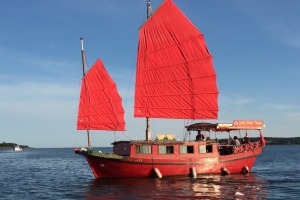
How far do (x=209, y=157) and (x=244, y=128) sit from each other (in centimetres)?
504

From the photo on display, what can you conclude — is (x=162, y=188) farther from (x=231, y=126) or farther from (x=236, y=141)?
(x=236, y=141)

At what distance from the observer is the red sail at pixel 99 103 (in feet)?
102

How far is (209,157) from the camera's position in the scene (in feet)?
102

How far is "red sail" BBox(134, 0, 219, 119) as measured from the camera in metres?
32.5

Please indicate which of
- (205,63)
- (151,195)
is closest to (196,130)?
(205,63)

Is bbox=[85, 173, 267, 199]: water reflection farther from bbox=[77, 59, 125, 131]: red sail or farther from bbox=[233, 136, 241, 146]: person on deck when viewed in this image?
bbox=[77, 59, 125, 131]: red sail

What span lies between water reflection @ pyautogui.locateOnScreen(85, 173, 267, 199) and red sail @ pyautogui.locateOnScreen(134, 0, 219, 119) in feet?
21.2

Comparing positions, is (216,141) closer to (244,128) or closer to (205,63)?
(244,128)

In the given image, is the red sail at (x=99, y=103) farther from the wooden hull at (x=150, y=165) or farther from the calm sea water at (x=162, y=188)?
the calm sea water at (x=162, y=188)

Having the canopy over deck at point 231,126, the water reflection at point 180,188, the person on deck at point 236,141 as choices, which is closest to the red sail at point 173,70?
the canopy over deck at point 231,126

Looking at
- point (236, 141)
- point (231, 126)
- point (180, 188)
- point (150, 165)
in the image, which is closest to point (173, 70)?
point (231, 126)

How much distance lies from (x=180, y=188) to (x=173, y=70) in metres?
12.1

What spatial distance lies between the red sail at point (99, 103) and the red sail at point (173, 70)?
210 cm

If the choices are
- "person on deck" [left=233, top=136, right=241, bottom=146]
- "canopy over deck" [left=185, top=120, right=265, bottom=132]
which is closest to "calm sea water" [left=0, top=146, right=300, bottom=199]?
"person on deck" [left=233, top=136, right=241, bottom=146]
